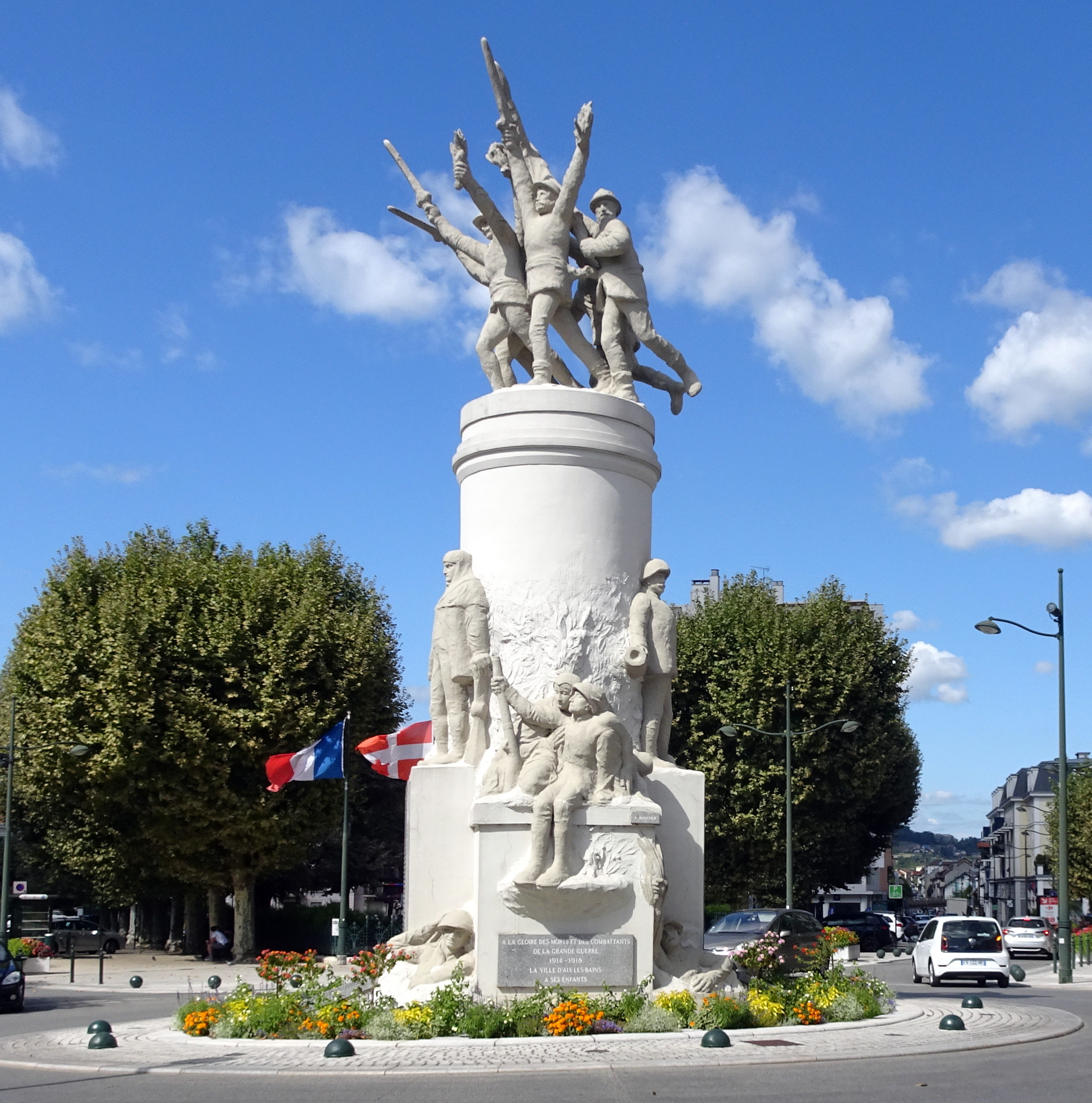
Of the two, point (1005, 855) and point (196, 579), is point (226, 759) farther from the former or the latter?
point (1005, 855)

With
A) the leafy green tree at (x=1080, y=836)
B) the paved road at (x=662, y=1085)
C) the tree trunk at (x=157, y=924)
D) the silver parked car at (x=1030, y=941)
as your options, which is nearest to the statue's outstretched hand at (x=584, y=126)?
the paved road at (x=662, y=1085)

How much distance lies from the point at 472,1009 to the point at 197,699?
62.3ft

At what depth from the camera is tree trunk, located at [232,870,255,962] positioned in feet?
113

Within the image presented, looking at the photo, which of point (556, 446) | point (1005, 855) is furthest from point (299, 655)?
point (1005, 855)

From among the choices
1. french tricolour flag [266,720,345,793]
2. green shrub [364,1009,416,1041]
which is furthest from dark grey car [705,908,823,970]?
green shrub [364,1009,416,1041]

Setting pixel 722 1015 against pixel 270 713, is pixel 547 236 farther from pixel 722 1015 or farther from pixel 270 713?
pixel 270 713

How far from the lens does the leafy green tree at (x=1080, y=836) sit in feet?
176

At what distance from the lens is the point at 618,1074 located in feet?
36.9

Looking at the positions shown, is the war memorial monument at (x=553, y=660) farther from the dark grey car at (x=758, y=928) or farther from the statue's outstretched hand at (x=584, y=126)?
the dark grey car at (x=758, y=928)

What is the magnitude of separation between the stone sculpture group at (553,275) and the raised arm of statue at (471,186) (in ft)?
0.04

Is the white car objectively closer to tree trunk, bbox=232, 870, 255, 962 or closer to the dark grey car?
the dark grey car

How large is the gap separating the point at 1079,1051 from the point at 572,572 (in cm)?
719

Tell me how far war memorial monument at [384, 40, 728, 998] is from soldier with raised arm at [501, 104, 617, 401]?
3cm

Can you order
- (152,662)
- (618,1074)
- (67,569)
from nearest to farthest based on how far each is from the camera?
1. (618,1074)
2. (152,662)
3. (67,569)
